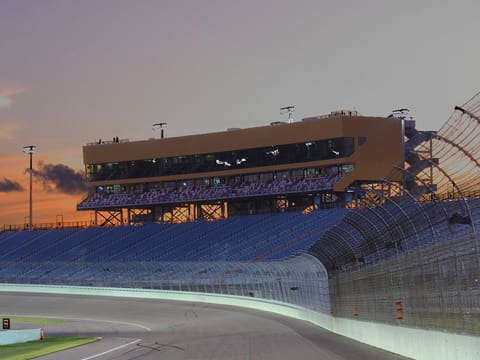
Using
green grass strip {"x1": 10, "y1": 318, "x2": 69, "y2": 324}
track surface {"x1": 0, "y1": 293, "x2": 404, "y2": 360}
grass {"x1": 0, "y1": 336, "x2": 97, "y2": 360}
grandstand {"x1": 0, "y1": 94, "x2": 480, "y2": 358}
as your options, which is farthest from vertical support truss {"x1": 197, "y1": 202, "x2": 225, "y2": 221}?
grass {"x1": 0, "y1": 336, "x2": 97, "y2": 360}

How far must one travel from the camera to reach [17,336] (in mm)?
43188

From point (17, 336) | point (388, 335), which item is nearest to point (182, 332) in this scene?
point (17, 336)

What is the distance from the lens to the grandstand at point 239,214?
40.3 metres

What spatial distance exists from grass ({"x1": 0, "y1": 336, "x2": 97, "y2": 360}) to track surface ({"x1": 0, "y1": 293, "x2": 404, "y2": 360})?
3.04 feet

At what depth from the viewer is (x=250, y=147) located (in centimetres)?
8425

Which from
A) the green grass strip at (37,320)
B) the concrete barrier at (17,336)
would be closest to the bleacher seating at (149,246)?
the green grass strip at (37,320)

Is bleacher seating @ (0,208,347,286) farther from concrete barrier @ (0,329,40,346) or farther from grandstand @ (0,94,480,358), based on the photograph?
concrete barrier @ (0,329,40,346)

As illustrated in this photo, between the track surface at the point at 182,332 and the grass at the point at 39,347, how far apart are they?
928 mm

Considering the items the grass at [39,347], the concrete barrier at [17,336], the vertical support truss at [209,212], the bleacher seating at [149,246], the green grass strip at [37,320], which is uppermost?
the vertical support truss at [209,212]

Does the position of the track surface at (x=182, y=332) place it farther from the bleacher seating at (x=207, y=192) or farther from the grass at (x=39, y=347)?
the bleacher seating at (x=207, y=192)

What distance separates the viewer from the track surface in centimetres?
2953

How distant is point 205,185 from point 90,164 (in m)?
14.4

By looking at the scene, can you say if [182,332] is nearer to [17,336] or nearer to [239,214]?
[17,336]

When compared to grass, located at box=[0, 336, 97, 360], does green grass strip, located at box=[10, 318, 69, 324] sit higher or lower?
higher
